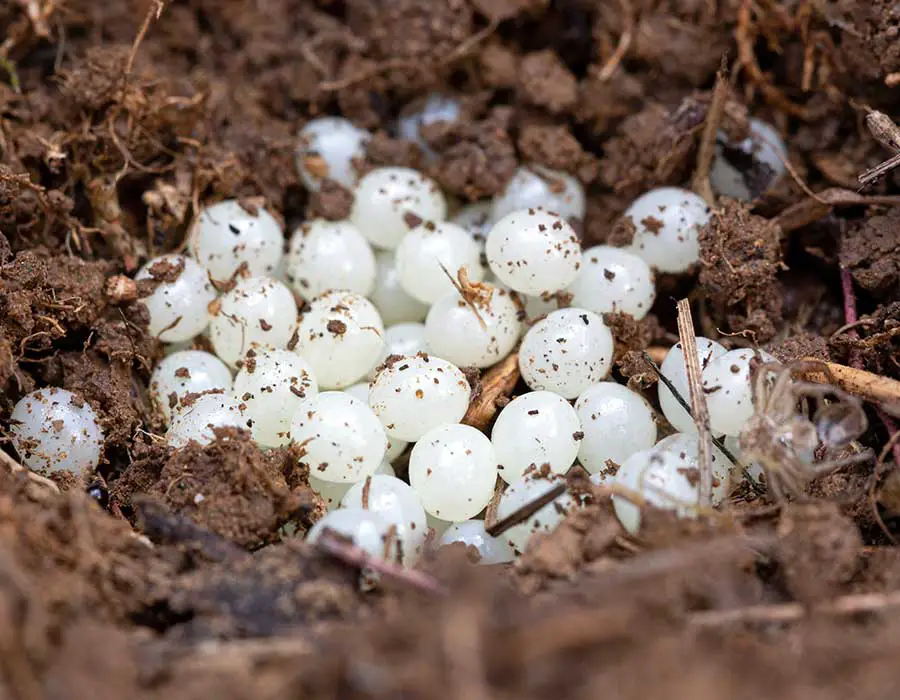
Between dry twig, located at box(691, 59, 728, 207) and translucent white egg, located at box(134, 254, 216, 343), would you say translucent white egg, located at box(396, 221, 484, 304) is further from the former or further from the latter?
dry twig, located at box(691, 59, 728, 207)

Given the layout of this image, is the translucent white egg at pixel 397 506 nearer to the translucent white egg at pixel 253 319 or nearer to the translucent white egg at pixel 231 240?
the translucent white egg at pixel 253 319

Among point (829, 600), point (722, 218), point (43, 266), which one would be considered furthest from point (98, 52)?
point (829, 600)

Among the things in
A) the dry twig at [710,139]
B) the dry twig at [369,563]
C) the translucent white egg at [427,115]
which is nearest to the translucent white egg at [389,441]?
the dry twig at [369,563]

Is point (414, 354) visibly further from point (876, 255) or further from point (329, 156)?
point (876, 255)

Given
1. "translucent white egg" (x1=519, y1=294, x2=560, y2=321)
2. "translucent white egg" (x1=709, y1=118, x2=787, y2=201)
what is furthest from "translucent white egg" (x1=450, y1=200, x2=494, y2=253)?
"translucent white egg" (x1=709, y1=118, x2=787, y2=201)

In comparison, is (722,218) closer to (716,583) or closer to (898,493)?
(898,493)

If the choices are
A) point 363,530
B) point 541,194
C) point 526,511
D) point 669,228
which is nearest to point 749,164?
point 669,228
